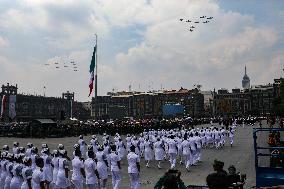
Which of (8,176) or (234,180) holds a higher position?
(234,180)

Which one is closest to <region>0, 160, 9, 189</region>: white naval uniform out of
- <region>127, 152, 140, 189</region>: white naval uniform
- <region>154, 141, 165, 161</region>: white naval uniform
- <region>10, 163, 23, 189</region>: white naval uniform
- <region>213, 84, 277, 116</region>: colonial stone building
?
<region>10, 163, 23, 189</region>: white naval uniform

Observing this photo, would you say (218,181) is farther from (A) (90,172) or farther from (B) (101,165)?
(B) (101,165)

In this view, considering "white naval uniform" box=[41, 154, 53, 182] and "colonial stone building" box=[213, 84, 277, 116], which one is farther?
"colonial stone building" box=[213, 84, 277, 116]

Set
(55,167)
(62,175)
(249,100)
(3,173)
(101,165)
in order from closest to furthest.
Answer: (3,173)
(62,175)
(55,167)
(101,165)
(249,100)

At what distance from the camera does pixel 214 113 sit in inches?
7077

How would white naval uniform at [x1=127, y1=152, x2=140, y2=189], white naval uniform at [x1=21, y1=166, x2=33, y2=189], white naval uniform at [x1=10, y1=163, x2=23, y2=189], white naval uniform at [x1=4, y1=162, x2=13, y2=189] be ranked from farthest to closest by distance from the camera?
white naval uniform at [x1=127, y1=152, x2=140, y2=189]
white naval uniform at [x1=4, y1=162, x2=13, y2=189]
white naval uniform at [x1=10, y1=163, x2=23, y2=189]
white naval uniform at [x1=21, y1=166, x2=33, y2=189]

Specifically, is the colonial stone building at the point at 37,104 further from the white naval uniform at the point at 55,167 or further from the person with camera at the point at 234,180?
the person with camera at the point at 234,180

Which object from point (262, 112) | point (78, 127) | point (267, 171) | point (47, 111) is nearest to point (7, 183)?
point (267, 171)

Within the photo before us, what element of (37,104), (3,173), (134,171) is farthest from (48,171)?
(37,104)

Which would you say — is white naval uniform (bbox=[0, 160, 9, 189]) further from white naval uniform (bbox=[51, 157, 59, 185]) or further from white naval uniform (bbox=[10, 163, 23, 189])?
white naval uniform (bbox=[51, 157, 59, 185])

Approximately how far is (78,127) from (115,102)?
141 m

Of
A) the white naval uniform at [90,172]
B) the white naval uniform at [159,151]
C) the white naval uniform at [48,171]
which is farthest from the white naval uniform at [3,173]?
the white naval uniform at [159,151]

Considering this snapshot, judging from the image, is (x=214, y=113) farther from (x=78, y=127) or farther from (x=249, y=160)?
(x=249, y=160)

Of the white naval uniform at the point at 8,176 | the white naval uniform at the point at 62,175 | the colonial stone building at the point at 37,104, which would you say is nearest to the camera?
the white naval uniform at the point at 8,176
